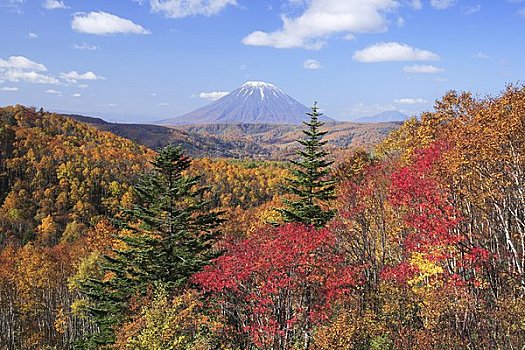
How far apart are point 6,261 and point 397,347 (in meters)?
47.6

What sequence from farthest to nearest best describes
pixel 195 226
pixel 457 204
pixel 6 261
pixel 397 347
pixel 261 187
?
pixel 261 187
pixel 6 261
pixel 195 226
pixel 457 204
pixel 397 347

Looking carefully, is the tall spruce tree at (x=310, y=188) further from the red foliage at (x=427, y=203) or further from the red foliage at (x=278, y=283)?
the red foliage at (x=278, y=283)

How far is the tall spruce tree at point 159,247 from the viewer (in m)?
24.9

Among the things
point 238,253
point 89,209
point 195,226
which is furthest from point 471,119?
point 89,209

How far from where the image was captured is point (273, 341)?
1859cm

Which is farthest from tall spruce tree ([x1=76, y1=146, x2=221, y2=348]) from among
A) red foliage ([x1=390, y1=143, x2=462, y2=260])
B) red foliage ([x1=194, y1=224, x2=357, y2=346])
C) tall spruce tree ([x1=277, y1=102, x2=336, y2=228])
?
red foliage ([x1=390, y1=143, x2=462, y2=260])

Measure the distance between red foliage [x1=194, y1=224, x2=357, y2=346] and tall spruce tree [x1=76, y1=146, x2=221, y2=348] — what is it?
467cm

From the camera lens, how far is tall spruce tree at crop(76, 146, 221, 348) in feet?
81.8

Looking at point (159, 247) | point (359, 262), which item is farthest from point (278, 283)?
point (159, 247)

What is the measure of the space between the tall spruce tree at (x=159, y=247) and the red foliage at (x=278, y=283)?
15.3 ft

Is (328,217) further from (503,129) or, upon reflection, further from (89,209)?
(89,209)

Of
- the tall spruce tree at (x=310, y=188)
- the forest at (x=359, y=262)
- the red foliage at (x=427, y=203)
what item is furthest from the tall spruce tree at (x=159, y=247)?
the red foliage at (x=427, y=203)

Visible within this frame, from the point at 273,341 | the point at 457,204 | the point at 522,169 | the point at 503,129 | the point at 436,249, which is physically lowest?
the point at 273,341

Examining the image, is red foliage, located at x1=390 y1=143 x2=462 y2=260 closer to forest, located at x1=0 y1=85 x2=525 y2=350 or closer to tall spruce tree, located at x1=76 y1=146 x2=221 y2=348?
forest, located at x1=0 y1=85 x2=525 y2=350
